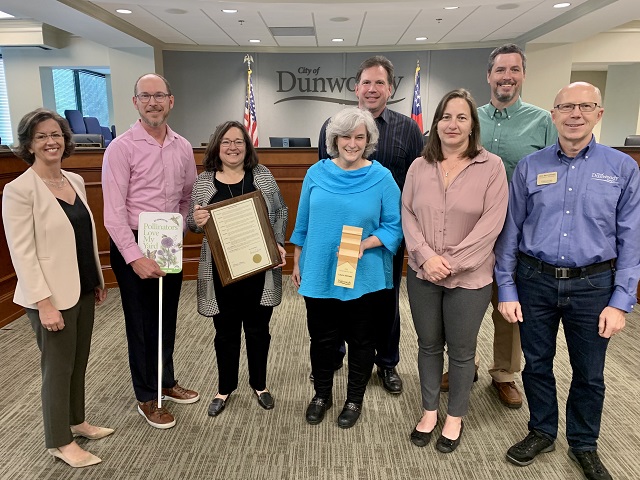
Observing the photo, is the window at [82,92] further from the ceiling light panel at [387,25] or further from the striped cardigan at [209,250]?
the striped cardigan at [209,250]

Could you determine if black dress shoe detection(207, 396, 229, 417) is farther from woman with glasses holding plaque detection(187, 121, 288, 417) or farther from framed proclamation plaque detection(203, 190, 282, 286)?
framed proclamation plaque detection(203, 190, 282, 286)

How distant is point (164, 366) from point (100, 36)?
6992 millimetres

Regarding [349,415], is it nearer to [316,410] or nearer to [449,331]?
[316,410]

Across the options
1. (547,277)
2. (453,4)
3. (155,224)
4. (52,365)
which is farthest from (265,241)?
(453,4)

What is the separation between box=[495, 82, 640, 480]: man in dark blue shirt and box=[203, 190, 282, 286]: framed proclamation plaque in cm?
109

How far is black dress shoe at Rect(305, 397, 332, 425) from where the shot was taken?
2404mm

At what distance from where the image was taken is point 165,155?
2248 mm

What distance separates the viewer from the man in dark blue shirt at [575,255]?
1.78m

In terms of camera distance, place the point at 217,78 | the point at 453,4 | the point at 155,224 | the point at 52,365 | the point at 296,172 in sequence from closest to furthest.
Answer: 1. the point at 52,365
2. the point at 155,224
3. the point at 296,172
4. the point at 453,4
5. the point at 217,78

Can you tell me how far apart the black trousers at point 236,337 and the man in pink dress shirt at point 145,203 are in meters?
0.29

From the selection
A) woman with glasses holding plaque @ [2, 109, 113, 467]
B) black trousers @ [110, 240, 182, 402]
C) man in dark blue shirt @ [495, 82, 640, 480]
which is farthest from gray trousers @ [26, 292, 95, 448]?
man in dark blue shirt @ [495, 82, 640, 480]

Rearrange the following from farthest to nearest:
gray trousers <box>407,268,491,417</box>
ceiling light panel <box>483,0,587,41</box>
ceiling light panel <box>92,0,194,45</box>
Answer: ceiling light panel <box>483,0,587,41</box>, ceiling light panel <box>92,0,194,45</box>, gray trousers <box>407,268,491,417</box>

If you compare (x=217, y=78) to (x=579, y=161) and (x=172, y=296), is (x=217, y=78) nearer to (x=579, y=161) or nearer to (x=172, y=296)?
(x=172, y=296)

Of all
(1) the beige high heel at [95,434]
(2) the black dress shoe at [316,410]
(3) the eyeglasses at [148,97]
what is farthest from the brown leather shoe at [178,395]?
(3) the eyeglasses at [148,97]
